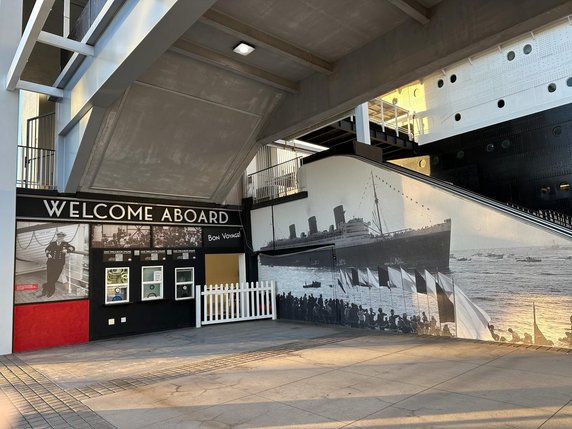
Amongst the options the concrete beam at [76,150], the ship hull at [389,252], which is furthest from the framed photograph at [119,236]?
the ship hull at [389,252]

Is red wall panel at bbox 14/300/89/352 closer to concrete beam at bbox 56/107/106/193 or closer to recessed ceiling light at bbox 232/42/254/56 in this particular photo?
concrete beam at bbox 56/107/106/193

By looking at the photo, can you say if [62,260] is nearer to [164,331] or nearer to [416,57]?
[164,331]

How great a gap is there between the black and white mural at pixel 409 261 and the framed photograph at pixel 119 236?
3861mm

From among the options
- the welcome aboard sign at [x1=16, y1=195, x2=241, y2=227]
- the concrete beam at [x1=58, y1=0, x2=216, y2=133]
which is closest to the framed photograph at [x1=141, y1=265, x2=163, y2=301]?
the welcome aboard sign at [x1=16, y1=195, x2=241, y2=227]

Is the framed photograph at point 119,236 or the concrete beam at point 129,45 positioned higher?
the concrete beam at point 129,45

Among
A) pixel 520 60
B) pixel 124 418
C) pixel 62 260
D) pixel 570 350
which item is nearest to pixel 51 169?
pixel 62 260

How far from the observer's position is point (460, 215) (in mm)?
8164

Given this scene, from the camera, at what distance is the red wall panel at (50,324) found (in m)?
9.07

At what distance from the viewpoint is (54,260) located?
9789 millimetres

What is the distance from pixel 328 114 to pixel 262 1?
3.28 metres

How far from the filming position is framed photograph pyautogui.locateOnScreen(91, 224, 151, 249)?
1057 cm

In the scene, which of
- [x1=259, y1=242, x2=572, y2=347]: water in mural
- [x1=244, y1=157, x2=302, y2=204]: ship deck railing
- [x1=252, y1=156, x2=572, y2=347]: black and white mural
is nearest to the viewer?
[x1=259, y1=242, x2=572, y2=347]: water in mural

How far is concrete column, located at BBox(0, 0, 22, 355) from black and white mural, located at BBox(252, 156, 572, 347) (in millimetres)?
7014

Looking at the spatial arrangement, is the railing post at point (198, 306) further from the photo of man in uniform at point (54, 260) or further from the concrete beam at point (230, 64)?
the concrete beam at point (230, 64)
